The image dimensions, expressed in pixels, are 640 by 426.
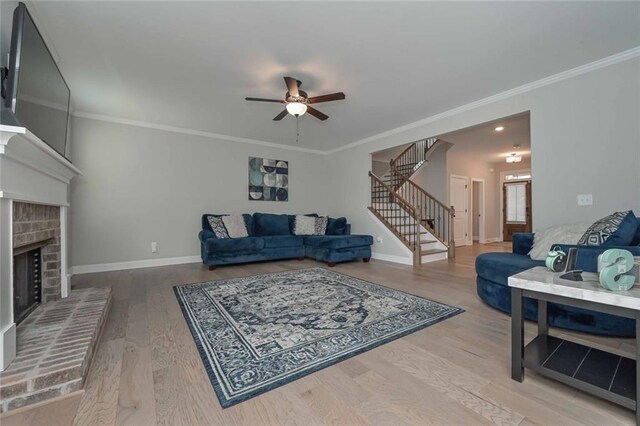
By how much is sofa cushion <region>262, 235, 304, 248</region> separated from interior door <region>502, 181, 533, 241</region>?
6.73 metres

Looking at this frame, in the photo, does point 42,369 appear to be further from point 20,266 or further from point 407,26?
point 407,26

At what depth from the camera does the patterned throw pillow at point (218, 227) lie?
4.54 metres

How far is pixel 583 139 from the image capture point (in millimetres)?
2771

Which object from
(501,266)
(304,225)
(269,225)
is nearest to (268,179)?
(269,225)

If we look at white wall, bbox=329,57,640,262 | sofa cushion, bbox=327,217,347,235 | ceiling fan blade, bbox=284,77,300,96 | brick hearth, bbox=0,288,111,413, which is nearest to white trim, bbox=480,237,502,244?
sofa cushion, bbox=327,217,347,235

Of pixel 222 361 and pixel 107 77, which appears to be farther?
pixel 107 77

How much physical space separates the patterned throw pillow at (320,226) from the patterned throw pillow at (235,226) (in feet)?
4.53

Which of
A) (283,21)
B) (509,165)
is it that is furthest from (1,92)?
(509,165)

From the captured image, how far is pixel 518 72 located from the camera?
287 centimetres

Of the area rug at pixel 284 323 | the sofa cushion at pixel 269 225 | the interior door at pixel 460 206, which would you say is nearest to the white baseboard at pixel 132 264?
the sofa cushion at pixel 269 225

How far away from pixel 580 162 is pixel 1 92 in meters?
5.01

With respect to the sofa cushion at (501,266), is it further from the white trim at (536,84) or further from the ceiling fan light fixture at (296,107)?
the ceiling fan light fixture at (296,107)

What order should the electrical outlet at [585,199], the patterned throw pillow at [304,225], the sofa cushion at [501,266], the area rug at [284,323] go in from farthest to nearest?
the patterned throw pillow at [304,225], the electrical outlet at [585,199], the sofa cushion at [501,266], the area rug at [284,323]

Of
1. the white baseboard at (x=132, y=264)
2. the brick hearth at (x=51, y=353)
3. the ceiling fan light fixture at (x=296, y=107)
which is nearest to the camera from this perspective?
the brick hearth at (x=51, y=353)
